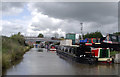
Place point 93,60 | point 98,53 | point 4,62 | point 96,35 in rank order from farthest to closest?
1. point 96,35
2. point 98,53
3. point 93,60
4. point 4,62

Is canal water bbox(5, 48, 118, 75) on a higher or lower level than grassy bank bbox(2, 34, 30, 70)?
lower

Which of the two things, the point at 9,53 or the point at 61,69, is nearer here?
the point at 61,69

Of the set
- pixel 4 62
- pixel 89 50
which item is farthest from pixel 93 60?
pixel 4 62

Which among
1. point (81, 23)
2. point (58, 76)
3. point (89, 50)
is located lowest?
point (58, 76)

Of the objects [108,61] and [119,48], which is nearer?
[108,61]

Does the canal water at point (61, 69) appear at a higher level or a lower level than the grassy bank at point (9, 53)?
lower

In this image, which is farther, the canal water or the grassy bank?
the grassy bank

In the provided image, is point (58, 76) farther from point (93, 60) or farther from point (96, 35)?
point (96, 35)

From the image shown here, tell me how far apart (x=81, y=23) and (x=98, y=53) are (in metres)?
37.0

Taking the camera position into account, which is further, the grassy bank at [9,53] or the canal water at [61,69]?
the grassy bank at [9,53]

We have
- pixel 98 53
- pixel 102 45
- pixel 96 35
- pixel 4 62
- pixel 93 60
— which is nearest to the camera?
pixel 4 62

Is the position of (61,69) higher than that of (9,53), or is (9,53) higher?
(9,53)

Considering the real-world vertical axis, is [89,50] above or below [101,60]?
above

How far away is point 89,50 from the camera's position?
58.1 feet
